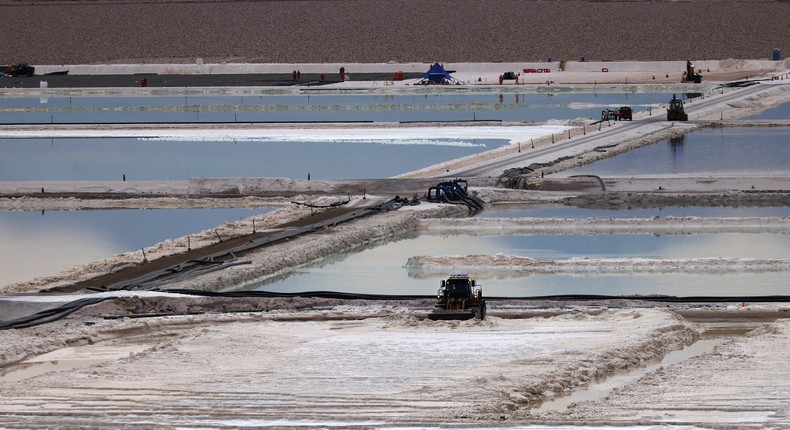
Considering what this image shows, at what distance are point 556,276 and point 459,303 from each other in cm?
669

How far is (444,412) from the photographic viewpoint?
2106 cm

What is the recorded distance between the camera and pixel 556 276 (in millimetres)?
35250

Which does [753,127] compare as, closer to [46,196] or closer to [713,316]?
[46,196]

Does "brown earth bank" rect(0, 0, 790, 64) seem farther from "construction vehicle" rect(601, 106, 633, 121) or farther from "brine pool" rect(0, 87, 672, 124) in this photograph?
"construction vehicle" rect(601, 106, 633, 121)

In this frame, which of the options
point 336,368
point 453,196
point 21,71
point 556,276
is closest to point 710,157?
point 453,196

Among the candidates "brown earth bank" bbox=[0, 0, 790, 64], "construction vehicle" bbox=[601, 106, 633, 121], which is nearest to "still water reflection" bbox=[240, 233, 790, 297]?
"construction vehicle" bbox=[601, 106, 633, 121]

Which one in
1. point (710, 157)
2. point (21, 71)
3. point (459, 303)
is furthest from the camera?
point (21, 71)

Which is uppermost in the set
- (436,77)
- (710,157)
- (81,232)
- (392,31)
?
(392,31)

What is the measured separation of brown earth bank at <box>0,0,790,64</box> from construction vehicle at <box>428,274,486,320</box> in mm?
112913

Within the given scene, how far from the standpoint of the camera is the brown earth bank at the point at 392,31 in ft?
481

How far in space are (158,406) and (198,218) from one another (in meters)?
25.5

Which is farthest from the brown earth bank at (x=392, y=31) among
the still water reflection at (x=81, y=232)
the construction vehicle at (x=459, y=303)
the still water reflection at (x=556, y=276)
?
the construction vehicle at (x=459, y=303)

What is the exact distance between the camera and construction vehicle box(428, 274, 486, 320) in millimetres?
28922

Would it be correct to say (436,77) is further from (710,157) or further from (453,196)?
(453,196)
